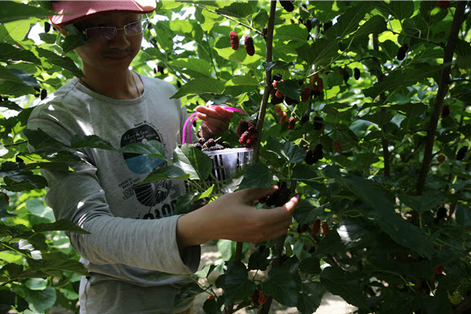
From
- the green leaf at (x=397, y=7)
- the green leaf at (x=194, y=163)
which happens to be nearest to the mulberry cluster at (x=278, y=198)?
the green leaf at (x=194, y=163)

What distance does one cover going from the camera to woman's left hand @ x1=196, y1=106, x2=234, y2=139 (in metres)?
0.98

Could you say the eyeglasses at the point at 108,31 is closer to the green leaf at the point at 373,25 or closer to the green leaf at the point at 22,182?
the green leaf at the point at 22,182

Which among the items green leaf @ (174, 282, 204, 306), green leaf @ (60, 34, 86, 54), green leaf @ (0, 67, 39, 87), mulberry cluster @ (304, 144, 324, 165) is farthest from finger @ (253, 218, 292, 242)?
green leaf @ (60, 34, 86, 54)

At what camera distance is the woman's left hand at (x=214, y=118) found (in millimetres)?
984

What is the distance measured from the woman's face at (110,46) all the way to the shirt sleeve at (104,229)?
20 cm

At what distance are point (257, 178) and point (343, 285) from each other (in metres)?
0.34

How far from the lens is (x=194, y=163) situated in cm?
78

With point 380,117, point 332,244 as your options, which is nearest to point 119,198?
point 332,244

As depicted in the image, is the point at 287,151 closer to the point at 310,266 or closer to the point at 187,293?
the point at 310,266

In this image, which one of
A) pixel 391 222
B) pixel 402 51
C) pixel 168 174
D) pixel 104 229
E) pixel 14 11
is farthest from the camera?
pixel 402 51

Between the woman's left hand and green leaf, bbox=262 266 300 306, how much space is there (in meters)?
0.40

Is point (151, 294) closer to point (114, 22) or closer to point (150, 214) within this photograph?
point (150, 214)

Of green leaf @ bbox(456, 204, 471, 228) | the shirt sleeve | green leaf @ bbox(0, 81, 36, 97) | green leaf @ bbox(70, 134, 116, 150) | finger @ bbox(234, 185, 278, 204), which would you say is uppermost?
green leaf @ bbox(0, 81, 36, 97)

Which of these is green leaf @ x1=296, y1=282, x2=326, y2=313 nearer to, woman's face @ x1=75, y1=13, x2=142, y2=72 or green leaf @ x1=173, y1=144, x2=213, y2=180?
green leaf @ x1=173, y1=144, x2=213, y2=180
